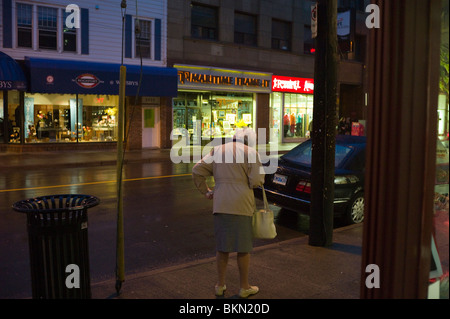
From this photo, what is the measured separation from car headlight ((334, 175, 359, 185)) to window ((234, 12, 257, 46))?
1808 cm

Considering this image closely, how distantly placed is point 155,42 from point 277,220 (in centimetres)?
1505

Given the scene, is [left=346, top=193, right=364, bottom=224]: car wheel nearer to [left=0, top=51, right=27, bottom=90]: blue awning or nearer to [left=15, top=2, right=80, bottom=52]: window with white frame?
[left=0, top=51, right=27, bottom=90]: blue awning

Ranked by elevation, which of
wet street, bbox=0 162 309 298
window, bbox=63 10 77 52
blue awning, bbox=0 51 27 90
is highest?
window, bbox=63 10 77 52

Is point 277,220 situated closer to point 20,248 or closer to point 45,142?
point 20,248

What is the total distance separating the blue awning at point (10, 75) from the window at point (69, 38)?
239cm

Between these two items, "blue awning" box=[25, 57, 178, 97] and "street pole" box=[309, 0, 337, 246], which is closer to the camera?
"street pole" box=[309, 0, 337, 246]

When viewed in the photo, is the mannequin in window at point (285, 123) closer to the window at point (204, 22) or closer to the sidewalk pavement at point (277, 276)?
the window at point (204, 22)

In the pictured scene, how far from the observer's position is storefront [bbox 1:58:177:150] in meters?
18.4

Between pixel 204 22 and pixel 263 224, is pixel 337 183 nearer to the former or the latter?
pixel 263 224

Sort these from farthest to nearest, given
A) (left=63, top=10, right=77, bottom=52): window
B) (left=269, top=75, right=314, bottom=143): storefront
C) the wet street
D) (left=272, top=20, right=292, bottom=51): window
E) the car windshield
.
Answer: (left=269, top=75, right=314, bottom=143): storefront < (left=272, top=20, right=292, bottom=51): window < (left=63, top=10, right=77, bottom=52): window < the car windshield < the wet street

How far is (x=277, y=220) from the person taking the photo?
8469mm

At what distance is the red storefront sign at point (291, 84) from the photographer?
85.3ft

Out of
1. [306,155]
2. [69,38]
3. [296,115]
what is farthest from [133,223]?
[296,115]

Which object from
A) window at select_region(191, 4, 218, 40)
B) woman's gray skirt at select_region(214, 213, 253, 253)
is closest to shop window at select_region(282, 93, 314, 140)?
window at select_region(191, 4, 218, 40)
